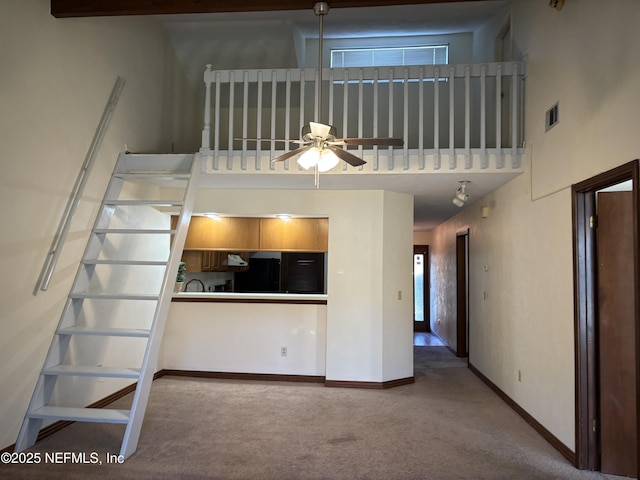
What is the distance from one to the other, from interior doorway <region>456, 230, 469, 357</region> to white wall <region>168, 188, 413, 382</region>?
1937 millimetres

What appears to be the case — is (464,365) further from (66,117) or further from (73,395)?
(66,117)

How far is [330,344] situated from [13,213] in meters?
3.20

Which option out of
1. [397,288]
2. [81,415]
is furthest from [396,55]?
[81,415]

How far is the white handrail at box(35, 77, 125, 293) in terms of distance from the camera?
3010 mm

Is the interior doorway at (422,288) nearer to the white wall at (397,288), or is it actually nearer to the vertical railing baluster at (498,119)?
the white wall at (397,288)

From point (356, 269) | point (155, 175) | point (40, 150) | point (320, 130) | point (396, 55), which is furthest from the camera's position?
point (396, 55)

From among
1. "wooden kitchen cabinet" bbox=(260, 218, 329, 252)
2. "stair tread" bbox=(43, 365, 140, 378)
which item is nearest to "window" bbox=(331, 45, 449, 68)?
"wooden kitchen cabinet" bbox=(260, 218, 329, 252)

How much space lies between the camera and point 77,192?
325 centimetres

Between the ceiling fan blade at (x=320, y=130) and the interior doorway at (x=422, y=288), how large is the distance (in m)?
6.94

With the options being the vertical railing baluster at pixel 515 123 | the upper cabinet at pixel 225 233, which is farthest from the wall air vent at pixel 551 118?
the upper cabinet at pixel 225 233

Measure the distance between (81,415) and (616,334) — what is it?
363cm

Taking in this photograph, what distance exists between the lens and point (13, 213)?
106 inches

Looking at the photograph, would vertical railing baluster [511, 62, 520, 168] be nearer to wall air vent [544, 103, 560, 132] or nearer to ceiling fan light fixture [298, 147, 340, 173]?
wall air vent [544, 103, 560, 132]

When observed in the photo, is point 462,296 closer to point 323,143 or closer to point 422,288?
point 422,288
